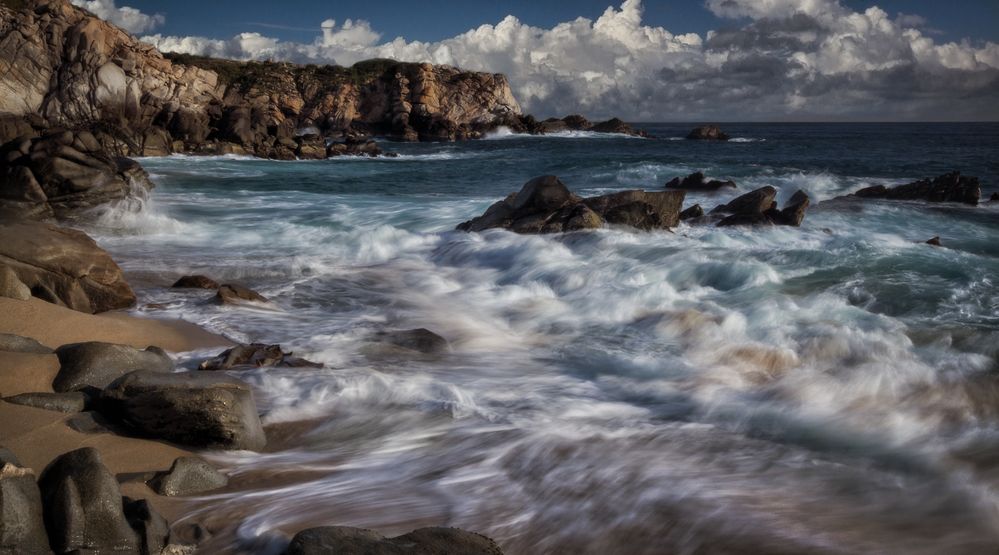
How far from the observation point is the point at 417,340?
7.82 m

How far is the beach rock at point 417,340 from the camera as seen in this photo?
7.70 meters

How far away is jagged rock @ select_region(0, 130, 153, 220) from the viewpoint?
1408 cm

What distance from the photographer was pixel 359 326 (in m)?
8.55

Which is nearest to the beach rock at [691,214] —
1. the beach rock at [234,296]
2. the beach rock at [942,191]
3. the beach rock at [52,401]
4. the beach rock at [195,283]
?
the beach rock at [942,191]

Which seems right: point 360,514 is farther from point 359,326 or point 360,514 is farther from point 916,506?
point 359,326

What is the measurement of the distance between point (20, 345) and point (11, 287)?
5.05 ft

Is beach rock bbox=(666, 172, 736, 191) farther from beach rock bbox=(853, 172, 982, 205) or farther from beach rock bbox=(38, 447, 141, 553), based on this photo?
beach rock bbox=(38, 447, 141, 553)

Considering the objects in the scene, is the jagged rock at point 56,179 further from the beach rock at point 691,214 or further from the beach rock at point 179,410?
the beach rock at point 691,214

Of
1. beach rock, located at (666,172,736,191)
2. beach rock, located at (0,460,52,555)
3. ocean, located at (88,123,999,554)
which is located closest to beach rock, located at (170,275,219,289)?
ocean, located at (88,123,999,554)

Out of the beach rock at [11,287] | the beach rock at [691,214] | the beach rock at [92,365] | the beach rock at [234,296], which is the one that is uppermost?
the beach rock at [11,287]

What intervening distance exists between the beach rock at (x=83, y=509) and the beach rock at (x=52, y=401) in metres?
1.53

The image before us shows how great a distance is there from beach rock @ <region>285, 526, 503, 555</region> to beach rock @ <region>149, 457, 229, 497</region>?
1144mm

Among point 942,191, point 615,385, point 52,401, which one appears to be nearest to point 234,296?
point 52,401

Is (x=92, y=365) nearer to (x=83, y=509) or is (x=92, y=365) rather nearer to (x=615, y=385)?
(x=83, y=509)
